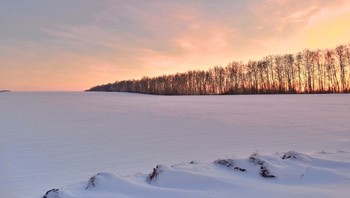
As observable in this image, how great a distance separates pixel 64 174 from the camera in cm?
473

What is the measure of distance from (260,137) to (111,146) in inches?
144

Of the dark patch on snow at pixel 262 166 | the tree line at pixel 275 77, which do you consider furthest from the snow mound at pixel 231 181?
the tree line at pixel 275 77

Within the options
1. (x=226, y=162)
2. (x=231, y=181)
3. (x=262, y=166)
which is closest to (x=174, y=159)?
(x=226, y=162)

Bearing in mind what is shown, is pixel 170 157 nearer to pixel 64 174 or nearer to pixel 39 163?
pixel 64 174

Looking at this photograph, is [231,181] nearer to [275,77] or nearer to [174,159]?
[174,159]

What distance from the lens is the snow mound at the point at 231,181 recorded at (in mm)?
2988

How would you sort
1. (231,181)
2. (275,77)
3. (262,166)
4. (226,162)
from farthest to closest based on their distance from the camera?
(275,77) → (226,162) → (262,166) → (231,181)

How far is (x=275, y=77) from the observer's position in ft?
194

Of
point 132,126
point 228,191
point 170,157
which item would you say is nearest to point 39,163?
point 170,157

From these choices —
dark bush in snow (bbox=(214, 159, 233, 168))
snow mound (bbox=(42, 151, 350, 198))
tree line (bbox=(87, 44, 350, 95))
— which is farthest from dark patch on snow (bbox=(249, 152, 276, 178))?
tree line (bbox=(87, 44, 350, 95))

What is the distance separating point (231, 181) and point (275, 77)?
59.1m

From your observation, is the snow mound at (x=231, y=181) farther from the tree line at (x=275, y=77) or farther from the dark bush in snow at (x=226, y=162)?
the tree line at (x=275, y=77)

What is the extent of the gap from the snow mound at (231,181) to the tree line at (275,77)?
4627 centimetres

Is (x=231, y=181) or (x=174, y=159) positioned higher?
(x=231, y=181)
